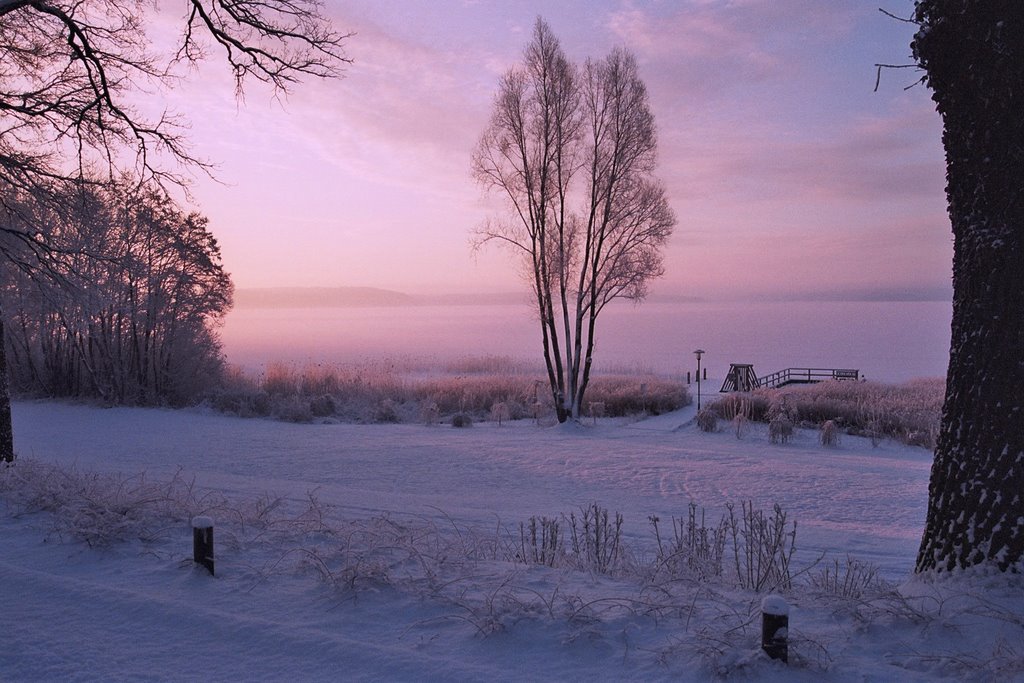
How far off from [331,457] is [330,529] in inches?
356

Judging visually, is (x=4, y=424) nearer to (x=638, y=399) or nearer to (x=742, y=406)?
(x=742, y=406)

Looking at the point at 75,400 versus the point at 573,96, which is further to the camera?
the point at 75,400

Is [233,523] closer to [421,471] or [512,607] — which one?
[512,607]

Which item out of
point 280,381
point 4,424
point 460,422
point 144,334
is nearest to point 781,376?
point 460,422

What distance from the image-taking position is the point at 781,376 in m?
42.7

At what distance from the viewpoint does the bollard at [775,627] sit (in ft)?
12.2

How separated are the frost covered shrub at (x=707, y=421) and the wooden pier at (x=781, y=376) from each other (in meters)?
15.7

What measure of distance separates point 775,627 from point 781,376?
41.8 meters

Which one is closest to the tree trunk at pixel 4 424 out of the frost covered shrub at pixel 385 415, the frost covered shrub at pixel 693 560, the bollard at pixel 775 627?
the frost covered shrub at pixel 693 560

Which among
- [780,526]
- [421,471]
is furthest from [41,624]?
[421,471]

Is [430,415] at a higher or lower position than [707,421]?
higher

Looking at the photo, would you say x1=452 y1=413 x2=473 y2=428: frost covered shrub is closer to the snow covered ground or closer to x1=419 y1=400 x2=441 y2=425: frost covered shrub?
x1=419 y1=400 x2=441 y2=425: frost covered shrub

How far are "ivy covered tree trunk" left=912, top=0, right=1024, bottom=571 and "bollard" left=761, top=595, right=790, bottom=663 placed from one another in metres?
1.83

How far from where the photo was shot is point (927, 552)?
16.6 ft
